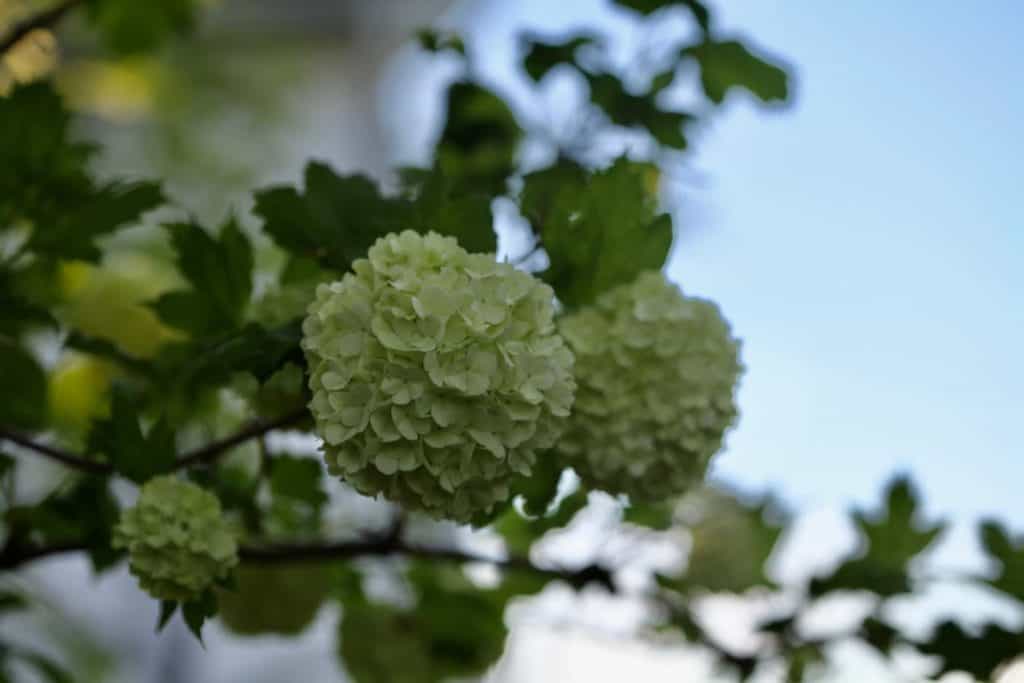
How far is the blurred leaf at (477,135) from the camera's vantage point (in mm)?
793

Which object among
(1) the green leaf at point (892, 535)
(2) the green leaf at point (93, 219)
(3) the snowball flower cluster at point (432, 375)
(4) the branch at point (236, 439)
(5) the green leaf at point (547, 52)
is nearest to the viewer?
(3) the snowball flower cluster at point (432, 375)

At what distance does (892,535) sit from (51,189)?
2.17 feet

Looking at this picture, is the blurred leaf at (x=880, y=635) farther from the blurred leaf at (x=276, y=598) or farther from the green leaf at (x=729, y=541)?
the blurred leaf at (x=276, y=598)

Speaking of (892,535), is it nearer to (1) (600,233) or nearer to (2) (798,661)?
(2) (798,661)

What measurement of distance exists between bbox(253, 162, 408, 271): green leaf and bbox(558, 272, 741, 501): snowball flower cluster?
101 mm

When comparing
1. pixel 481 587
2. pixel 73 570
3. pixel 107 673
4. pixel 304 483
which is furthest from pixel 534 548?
pixel 73 570

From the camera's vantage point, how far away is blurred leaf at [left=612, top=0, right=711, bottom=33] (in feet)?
2.26

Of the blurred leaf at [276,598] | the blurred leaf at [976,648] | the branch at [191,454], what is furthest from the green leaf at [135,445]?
the blurred leaf at [976,648]

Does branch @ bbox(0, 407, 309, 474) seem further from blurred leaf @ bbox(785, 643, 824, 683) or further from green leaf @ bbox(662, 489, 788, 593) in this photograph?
blurred leaf @ bbox(785, 643, 824, 683)

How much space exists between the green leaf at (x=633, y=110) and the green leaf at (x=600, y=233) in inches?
5.5

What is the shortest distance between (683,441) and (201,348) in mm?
246

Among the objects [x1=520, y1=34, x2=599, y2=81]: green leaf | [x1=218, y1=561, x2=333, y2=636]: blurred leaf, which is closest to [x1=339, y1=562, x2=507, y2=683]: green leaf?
[x1=218, y1=561, x2=333, y2=636]: blurred leaf

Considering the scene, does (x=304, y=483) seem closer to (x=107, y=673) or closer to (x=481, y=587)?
(x=481, y=587)

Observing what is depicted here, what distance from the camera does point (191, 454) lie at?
0.59m
